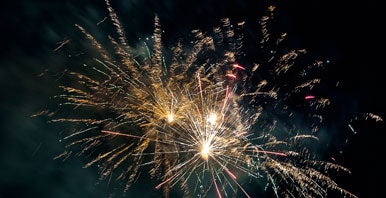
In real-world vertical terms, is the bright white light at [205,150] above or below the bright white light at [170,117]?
below

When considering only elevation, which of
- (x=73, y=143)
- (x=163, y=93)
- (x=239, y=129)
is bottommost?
(x=73, y=143)

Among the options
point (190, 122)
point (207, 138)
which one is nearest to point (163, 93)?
point (190, 122)

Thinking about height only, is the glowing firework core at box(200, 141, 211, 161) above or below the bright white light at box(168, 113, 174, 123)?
below

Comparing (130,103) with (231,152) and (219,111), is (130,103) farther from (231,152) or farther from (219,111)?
(231,152)

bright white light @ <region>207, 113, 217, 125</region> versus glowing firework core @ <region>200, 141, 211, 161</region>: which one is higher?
bright white light @ <region>207, 113, 217, 125</region>

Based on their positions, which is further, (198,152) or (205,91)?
(205,91)

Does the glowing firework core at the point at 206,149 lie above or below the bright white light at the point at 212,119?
below

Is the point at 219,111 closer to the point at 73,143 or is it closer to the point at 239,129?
the point at 239,129

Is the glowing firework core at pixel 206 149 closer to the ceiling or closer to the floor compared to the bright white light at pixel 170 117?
closer to the floor

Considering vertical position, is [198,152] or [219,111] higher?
[219,111]
